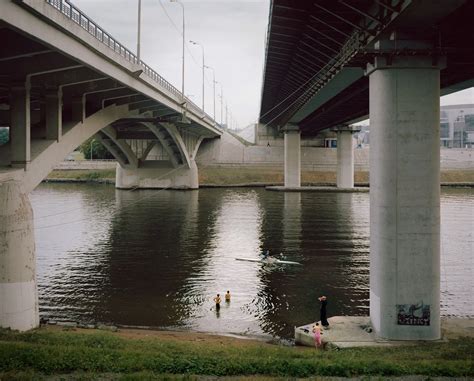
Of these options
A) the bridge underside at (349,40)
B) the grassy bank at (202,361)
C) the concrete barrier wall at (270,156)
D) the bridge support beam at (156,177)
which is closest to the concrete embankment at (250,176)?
the concrete barrier wall at (270,156)

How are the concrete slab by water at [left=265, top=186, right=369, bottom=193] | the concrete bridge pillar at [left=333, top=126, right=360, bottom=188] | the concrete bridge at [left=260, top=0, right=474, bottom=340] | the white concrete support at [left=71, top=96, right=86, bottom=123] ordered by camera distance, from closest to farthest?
the concrete bridge at [left=260, top=0, right=474, bottom=340] → the white concrete support at [left=71, top=96, right=86, bottom=123] → the concrete slab by water at [left=265, top=186, right=369, bottom=193] → the concrete bridge pillar at [left=333, top=126, right=360, bottom=188]

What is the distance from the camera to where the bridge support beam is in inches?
3162


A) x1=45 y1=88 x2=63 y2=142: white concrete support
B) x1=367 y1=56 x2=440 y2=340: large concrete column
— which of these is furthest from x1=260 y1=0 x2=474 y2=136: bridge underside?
x1=45 y1=88 x2=63 y2=142: white concrete support

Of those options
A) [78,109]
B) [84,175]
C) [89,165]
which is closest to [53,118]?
[78,109]

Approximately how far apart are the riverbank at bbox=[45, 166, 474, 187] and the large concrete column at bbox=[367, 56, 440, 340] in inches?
2849

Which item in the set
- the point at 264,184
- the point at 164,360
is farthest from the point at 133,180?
the point at 164,360

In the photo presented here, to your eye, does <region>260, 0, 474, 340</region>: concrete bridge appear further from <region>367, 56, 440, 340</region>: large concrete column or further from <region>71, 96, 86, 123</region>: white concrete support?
<region>71, 96, 86, 123</region>: white concrete support

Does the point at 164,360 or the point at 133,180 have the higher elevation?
the point at 133,180

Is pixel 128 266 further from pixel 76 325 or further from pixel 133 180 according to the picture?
pixel 133 180

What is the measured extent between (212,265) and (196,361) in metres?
16.7

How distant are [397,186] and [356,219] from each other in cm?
3183

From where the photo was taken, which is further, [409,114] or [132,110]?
[132,110]

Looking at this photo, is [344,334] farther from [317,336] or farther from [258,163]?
[258,163]

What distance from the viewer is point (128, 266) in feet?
92.5
